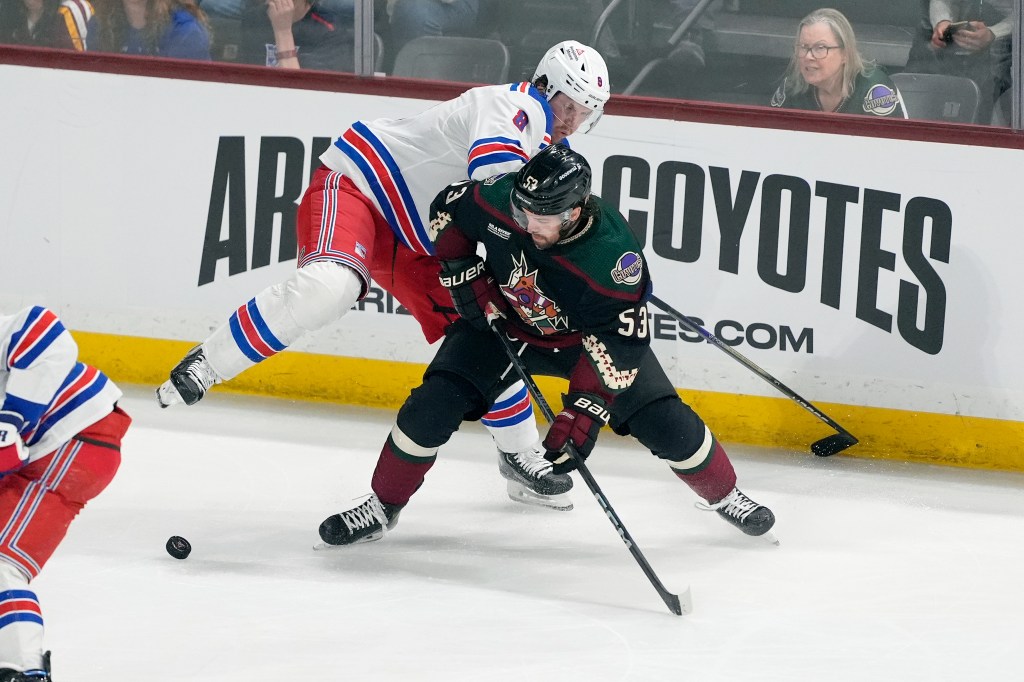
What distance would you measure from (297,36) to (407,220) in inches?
47.1

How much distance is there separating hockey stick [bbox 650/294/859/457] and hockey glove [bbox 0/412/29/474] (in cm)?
198

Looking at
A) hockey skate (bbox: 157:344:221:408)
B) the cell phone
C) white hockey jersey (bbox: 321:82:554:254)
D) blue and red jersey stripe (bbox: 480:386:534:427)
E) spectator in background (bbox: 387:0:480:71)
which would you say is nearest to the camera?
hockey skate (bbox: 157:344:221:408)

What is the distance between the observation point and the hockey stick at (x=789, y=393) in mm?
3947

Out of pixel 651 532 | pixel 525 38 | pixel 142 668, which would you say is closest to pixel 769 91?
pixel 525 38

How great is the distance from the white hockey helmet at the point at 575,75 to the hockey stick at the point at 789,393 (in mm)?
728

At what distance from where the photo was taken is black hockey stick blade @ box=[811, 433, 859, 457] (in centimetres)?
412

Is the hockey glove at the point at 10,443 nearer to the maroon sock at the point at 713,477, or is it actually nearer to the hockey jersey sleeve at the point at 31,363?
the hockey jersey sleeve at the point at 31,363

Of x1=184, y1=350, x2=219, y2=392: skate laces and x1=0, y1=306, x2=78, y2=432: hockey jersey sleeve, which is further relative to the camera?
x1=184, y1=350, x2=219, y2=392: skate laces

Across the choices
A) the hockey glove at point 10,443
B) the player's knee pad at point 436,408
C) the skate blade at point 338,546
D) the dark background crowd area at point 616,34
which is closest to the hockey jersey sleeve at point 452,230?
the player's knee pad at point 436,408

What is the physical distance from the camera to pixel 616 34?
14.0ft

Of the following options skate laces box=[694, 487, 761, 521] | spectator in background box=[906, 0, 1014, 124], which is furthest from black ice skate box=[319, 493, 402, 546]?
spectator in background box=[906, 0, 1014, 124]

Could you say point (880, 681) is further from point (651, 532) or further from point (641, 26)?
point (641, 26)

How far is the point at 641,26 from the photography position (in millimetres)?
4266

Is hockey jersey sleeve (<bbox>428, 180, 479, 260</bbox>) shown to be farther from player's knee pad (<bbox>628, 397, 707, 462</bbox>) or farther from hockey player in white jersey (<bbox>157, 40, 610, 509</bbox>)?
player's knee pad (<bbox>628, 397, 707, 462</bbox>)
